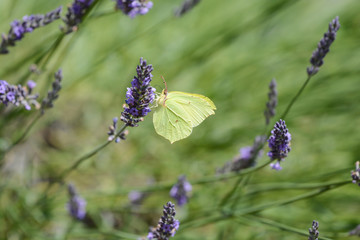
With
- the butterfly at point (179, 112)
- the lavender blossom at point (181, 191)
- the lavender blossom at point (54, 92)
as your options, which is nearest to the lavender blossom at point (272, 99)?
the butterfly at point (179, 112)

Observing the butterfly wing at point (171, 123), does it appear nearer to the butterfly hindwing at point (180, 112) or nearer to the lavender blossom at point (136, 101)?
the butterfly hindwing at point (180, 112)

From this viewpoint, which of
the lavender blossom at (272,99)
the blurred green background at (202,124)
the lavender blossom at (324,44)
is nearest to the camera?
the lavender blossom at (324,44)

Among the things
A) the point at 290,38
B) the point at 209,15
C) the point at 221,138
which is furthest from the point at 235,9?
the point at 221,138

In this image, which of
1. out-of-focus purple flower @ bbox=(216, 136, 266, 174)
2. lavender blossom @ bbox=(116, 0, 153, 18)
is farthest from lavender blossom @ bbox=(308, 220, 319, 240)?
lavender blossom @ bbox=(116, 0, 153, 18)

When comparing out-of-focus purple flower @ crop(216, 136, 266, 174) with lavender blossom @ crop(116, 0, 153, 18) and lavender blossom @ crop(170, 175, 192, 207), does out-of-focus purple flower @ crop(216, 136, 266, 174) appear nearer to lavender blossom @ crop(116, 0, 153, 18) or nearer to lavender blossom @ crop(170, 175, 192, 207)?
lavender blossom @ crop(170, 175, 192, 207)

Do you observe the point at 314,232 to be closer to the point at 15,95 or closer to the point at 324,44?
the point at 324,44

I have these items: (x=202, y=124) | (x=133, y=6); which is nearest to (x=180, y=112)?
(x=133, y=6)

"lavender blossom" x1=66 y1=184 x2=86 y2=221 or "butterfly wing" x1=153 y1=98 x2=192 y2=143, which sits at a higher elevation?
"butterfly wing" x1=153 y1=98 x2=192 y2=143
